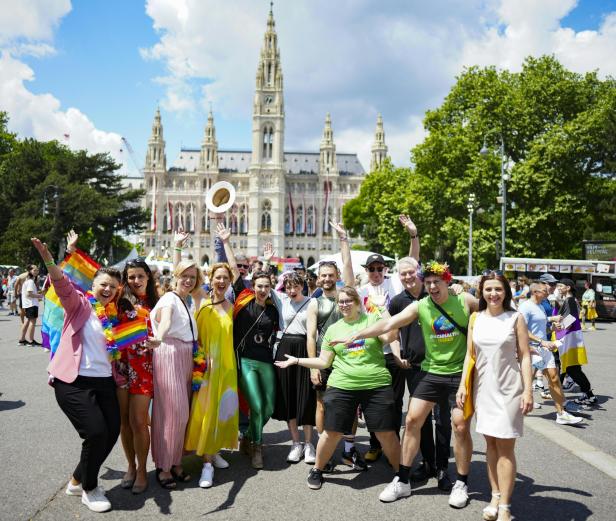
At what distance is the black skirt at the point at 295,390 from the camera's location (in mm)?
5516

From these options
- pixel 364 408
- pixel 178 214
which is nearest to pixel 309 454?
pixel 364 408

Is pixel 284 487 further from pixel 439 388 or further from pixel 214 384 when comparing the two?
pixel 439 388

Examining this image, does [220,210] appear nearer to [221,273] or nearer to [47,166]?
[221,273]

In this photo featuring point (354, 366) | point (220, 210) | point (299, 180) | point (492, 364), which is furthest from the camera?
point (299, 180)

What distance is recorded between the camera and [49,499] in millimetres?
4352

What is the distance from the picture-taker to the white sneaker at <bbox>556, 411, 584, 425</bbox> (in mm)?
7012

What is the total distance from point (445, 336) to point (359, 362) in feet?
2.49

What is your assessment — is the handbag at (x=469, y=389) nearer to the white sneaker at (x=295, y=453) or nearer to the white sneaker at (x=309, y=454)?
the white sneaker at (x=309, y=454)

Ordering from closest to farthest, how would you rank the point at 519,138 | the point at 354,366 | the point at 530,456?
the point at 354,366 < the point at 530,456 < the point at 519,138

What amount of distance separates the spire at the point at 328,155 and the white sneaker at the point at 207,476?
106 metres

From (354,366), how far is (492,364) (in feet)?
3.76

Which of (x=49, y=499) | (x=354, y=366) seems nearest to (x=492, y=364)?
(x=354, y=366)

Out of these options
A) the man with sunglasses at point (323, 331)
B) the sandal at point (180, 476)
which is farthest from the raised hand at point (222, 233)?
the sandal at point (180, 476)

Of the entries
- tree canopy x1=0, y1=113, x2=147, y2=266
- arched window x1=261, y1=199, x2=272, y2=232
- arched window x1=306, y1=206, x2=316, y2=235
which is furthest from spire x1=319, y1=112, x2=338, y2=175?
tree canopy x1=0, y1=113, x2=147, y2=266
